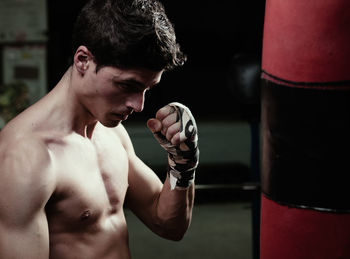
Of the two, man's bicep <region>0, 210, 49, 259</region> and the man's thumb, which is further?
the man's thumb

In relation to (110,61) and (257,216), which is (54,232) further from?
(257,216)

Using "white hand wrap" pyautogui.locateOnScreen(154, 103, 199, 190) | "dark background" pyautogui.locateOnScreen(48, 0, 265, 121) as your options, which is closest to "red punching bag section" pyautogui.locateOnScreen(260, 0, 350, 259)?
"white hand wrap" pyautogui.locateOnScreen(154, 103, 199, 190)

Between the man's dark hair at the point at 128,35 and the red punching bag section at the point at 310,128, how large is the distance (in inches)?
10.2

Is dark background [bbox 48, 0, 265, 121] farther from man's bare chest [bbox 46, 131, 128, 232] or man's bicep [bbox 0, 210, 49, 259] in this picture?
man's bicep [bbox 0, 210, 49, 259]

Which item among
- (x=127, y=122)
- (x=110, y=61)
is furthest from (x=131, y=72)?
(x=127, y=122)

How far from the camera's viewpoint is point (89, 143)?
126 centimetres

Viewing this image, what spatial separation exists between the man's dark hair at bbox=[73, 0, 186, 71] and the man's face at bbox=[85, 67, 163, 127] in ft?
0.06

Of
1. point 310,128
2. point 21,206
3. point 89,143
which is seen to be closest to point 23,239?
point 21,206

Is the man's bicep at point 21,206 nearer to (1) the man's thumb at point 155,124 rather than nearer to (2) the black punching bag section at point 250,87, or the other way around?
(1) the man's thumb at point 155,124

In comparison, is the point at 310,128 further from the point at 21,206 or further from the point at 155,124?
the point at 21,206

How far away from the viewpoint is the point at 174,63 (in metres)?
1.17

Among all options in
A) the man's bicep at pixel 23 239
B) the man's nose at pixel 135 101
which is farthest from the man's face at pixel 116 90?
the man's bicep at pixel 23 239

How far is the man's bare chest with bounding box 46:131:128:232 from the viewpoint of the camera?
1123 millimetres

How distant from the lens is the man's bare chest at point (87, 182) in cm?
112
